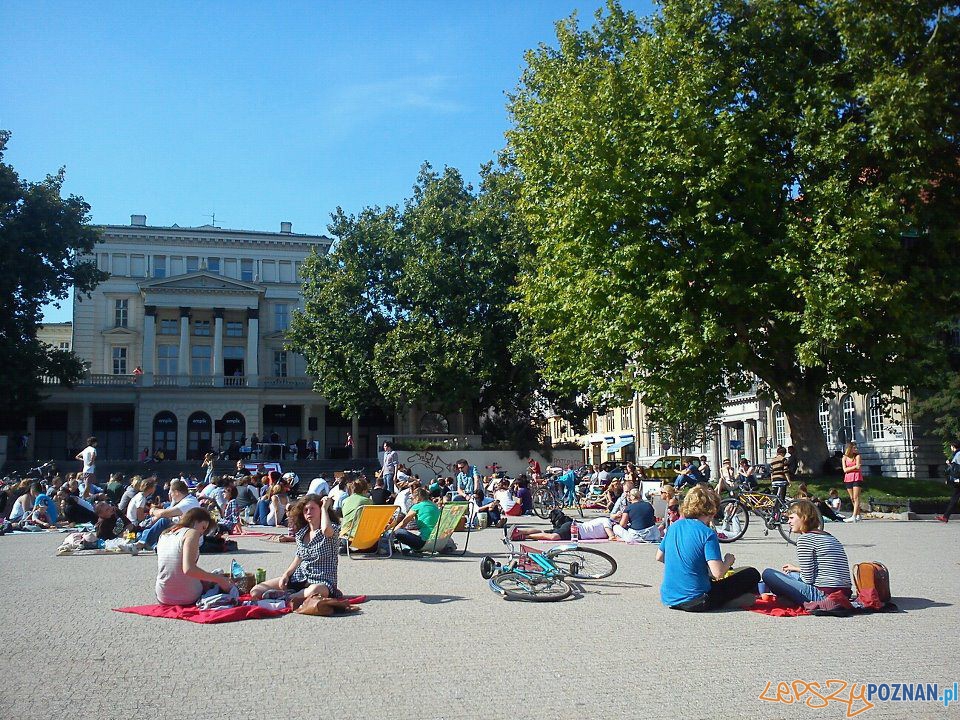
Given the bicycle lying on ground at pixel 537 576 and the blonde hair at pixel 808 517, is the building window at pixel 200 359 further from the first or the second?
the blonde hair at pixel 808 517

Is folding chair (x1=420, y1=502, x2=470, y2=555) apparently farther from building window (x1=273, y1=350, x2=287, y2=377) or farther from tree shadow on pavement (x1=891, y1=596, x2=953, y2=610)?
building window (x1=273, y1=350, x2=287, y2=377)

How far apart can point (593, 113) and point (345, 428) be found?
43693 mm

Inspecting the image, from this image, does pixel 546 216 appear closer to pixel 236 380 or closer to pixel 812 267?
pixel 812 267

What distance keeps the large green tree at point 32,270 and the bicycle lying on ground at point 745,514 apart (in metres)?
38.3

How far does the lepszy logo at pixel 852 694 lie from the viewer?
600cm

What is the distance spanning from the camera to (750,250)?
80.0ft

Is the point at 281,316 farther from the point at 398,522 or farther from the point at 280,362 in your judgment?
the point at 398,522

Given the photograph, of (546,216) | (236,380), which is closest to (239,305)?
(236,380)

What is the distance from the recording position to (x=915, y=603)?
9.85 meters

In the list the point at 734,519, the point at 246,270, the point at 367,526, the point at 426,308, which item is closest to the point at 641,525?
the point at 734,519

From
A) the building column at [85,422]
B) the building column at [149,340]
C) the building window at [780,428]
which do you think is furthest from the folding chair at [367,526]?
the building column at [149,340]

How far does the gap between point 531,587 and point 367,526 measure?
4.77 metres

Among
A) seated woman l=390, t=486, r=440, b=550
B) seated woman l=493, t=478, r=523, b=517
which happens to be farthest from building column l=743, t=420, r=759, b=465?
seated woman l=390, t=486, r=440, b=550

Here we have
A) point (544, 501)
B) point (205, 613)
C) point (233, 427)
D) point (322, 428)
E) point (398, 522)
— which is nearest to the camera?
point (205, 613)
